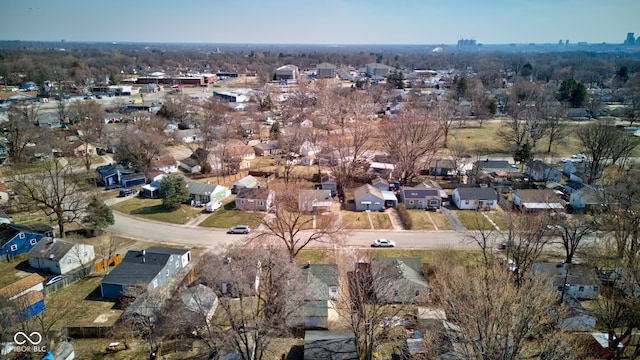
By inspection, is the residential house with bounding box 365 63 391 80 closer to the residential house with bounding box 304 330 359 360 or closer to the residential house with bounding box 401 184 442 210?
the residential house with bounding box 401 184 442 210

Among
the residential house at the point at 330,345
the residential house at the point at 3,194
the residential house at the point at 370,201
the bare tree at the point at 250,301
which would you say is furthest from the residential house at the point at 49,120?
the residential house at the point at 330,345

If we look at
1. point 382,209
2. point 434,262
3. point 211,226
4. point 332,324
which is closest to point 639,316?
point 434,262

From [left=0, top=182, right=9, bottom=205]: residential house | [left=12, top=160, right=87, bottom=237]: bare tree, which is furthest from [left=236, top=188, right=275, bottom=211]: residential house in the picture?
Result: [left=0, top=182, right=9, bottom=205]: residential house

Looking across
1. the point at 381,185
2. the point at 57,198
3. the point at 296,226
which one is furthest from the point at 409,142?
the point at 57,198

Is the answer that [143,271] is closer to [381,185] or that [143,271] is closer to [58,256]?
[58,256]

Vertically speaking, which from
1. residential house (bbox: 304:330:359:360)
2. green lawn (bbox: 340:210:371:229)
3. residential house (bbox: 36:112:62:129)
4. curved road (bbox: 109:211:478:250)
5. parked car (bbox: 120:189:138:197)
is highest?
residential house (bbox: 36:112:62:129)

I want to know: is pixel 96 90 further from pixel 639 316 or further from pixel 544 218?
pixel 639 316
